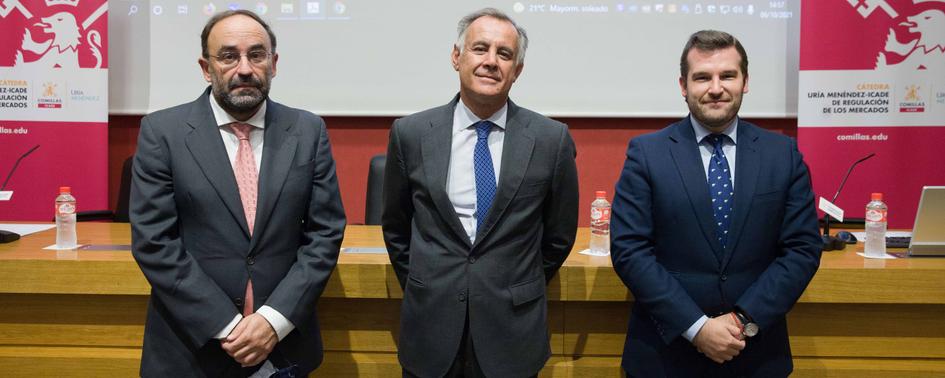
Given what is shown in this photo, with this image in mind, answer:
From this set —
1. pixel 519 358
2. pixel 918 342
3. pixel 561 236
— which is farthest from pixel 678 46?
pixel 519 358

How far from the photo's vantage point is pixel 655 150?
1.95 meters

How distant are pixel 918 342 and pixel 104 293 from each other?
2.46m

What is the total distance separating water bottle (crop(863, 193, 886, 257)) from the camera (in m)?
2.40

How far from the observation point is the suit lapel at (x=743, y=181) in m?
1.87

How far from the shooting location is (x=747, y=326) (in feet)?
6.03

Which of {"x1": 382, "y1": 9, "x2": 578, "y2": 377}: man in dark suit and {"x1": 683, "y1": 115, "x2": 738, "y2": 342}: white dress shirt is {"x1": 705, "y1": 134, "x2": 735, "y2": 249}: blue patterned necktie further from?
{"x1": 382, "y1": 9, "x2": 578, "y2": 377}: man in dark suit

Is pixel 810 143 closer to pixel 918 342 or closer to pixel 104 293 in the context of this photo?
pixel 918 342

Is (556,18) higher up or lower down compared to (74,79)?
higher up

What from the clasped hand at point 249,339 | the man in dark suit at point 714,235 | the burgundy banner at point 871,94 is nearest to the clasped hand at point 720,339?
the man in dark suit at point 714,235

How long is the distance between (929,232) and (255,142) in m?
2.08

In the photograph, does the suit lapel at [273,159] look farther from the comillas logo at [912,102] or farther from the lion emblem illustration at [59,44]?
the comillas logo at [912,102]

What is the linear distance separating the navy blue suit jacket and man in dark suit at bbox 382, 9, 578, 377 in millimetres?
194

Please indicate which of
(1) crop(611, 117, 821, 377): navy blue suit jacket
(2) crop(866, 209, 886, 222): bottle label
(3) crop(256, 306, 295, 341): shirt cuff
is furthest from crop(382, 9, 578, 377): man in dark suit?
(2) crop(866, 209, 886, 222): bottle label

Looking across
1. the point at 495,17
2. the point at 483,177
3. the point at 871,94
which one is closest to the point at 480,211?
the point at 483,177
